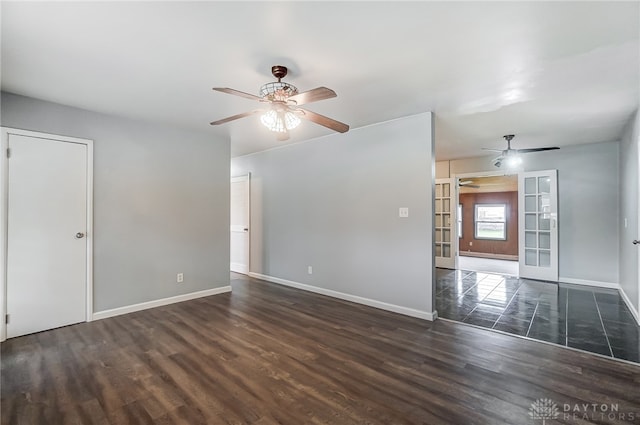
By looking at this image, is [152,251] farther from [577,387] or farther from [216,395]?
[577,387]

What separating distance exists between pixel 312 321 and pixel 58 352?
2.42m

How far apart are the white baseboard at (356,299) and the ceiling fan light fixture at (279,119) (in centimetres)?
261

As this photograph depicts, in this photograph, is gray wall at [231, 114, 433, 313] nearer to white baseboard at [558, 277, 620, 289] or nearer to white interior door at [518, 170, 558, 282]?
white interior door at [518, 170, 558, 282]

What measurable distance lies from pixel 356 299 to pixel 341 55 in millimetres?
3172

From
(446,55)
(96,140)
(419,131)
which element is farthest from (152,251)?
(446,55)

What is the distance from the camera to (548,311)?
3.94 metres

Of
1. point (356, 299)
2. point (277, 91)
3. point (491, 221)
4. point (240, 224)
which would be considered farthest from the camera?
point (491, 221)

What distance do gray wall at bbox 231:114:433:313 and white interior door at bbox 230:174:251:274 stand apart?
29 centimetres

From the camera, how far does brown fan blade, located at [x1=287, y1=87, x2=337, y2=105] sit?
7.14 ft

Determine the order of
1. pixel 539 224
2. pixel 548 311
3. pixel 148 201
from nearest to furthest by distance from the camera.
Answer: pixel 548 311, pixel 148 201, pixel 539 224

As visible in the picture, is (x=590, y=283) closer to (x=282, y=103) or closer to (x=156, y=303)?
(x=282, y=103)

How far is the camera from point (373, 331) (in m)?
3.27

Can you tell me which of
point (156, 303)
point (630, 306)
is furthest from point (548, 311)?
point (156, 303)

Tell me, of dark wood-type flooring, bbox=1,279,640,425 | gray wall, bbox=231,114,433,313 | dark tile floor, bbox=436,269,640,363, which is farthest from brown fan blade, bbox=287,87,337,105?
dark tile floor, bbox=436,269,640,363
